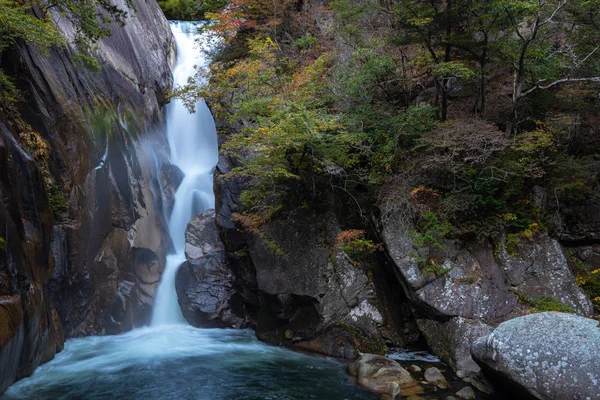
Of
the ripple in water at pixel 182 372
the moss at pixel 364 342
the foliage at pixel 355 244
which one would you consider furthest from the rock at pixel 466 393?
the foliage at pixel 355 244

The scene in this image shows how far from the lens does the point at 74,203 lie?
9.15m

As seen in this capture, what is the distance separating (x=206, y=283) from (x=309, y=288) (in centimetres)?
383

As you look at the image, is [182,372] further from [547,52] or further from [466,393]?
[547,52]

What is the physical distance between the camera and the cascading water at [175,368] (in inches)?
Answer: 264

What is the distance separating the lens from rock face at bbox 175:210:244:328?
11.3m

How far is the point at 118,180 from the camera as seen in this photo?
11148 millimetres

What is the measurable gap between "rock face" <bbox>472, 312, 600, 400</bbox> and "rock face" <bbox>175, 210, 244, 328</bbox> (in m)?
7.16

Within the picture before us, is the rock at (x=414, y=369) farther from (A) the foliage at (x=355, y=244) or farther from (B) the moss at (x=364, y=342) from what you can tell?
(A) the foliage at (x=355, y=244)

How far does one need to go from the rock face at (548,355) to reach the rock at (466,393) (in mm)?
471

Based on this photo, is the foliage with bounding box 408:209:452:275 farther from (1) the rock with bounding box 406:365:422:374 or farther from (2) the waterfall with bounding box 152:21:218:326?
(2) the waterfall with bounding box 152:21:218:326

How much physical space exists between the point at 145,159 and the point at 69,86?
371 cm

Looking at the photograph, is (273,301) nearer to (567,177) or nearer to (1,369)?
(1,369)

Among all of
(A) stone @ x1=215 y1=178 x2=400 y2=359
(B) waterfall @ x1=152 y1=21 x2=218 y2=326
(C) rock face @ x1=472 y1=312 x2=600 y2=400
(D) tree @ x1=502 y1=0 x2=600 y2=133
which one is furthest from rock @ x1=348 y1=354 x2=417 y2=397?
(B) waterfall @ x1=152 y1=21 x2=218 y2=326

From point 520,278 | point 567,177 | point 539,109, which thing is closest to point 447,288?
point 520,278
